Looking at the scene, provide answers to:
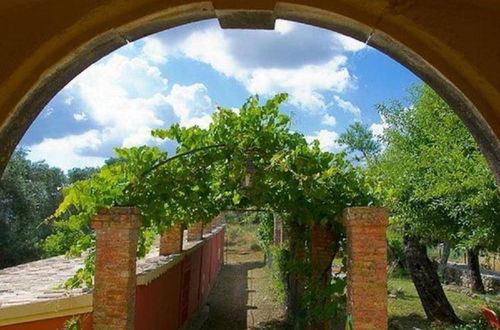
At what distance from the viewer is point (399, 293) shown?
1928 centimetres

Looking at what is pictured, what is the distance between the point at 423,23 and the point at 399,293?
19.2 meters

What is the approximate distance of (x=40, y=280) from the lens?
25.0 ft

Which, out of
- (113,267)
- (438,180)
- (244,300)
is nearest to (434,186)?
(438,180)

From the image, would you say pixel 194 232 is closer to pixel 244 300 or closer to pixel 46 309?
pixel 244 300

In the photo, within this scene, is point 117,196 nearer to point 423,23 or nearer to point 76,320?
point 76,320

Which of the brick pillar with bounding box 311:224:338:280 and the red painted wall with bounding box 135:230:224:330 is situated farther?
the brick pillar with bounding box 311:224:338:280

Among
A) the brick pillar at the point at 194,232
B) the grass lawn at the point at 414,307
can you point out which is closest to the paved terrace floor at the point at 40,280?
the brick pillar at the point at 194,232

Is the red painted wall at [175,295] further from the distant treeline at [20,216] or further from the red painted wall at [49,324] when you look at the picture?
the distant treeline at [20,216]

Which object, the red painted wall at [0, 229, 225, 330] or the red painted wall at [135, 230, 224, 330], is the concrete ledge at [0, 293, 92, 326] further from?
the red painted wall at [135, 230, 224, 330]

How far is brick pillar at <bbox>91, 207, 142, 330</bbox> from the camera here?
20.5 feet

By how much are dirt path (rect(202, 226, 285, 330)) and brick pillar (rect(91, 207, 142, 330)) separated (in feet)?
24.6

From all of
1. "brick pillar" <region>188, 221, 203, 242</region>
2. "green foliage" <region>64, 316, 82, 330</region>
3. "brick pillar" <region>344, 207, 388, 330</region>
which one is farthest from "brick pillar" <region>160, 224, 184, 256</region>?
"brick pillar" <region>344, 207, 388, 330</region>

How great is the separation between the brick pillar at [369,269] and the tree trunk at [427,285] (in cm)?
819

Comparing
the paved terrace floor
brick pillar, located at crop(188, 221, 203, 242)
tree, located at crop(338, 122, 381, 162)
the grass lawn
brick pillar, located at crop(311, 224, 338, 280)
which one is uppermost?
tree, located at crop(338, 122, 381, 162)
